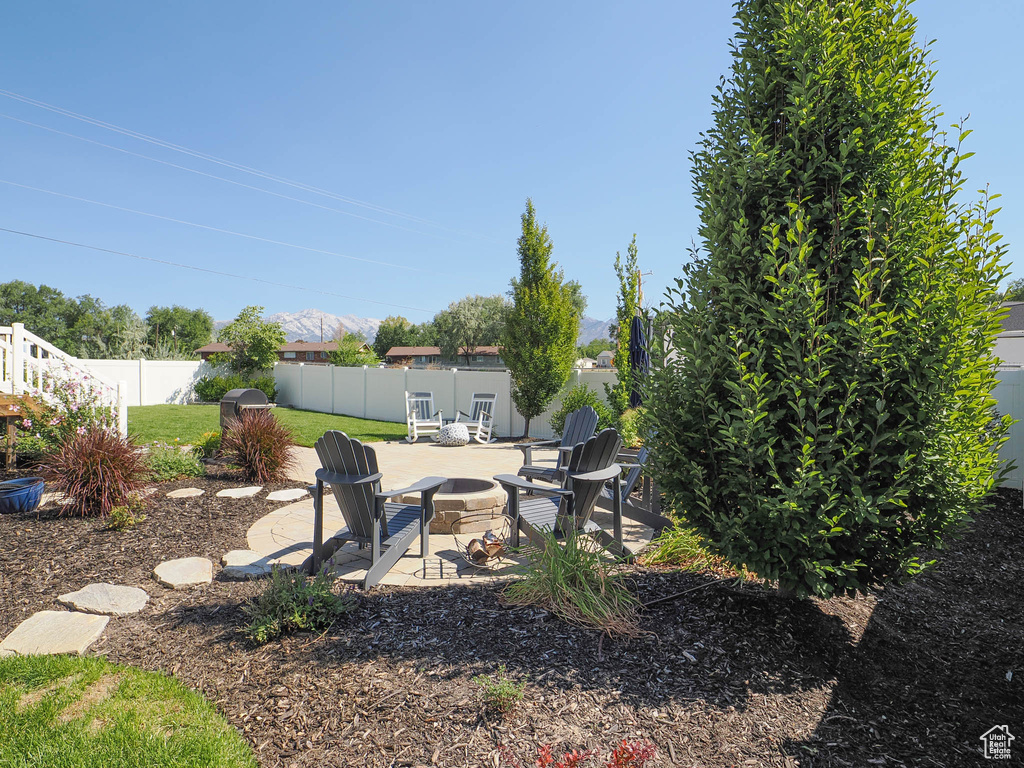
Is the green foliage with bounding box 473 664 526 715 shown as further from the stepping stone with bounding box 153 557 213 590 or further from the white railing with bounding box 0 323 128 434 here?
the white railing with bounding box 0 323 128 434

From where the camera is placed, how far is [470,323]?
4647 cm

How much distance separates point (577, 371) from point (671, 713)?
1055 centimetres

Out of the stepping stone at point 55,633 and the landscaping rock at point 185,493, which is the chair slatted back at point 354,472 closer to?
the stepping stone at point 55,633

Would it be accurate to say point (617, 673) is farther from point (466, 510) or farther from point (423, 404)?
point (423, 404)

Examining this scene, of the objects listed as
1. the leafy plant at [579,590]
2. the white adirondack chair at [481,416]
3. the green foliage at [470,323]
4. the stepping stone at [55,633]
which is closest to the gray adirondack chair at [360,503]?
the leafy plant at [579,590]

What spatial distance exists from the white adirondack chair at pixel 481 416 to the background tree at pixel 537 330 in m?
0.69

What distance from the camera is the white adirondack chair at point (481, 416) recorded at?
466 inches

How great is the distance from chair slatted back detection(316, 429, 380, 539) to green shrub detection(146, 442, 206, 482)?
376 cm

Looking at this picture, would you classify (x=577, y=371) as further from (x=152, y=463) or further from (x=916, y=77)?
(x=916, y=77)

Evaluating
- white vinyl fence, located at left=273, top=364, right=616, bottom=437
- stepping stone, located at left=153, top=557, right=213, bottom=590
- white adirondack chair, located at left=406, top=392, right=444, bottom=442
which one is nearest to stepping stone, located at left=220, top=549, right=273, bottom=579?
stepping stone, located at left=153, top=557, right=213, bottom=590

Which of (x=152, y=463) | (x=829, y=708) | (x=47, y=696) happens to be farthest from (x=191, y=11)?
(x=829, y=708)

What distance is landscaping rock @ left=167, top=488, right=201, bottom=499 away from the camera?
5447 mm

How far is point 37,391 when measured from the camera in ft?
21.7

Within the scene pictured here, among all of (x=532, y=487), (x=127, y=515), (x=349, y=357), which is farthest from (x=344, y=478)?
(x=349, y=357)
